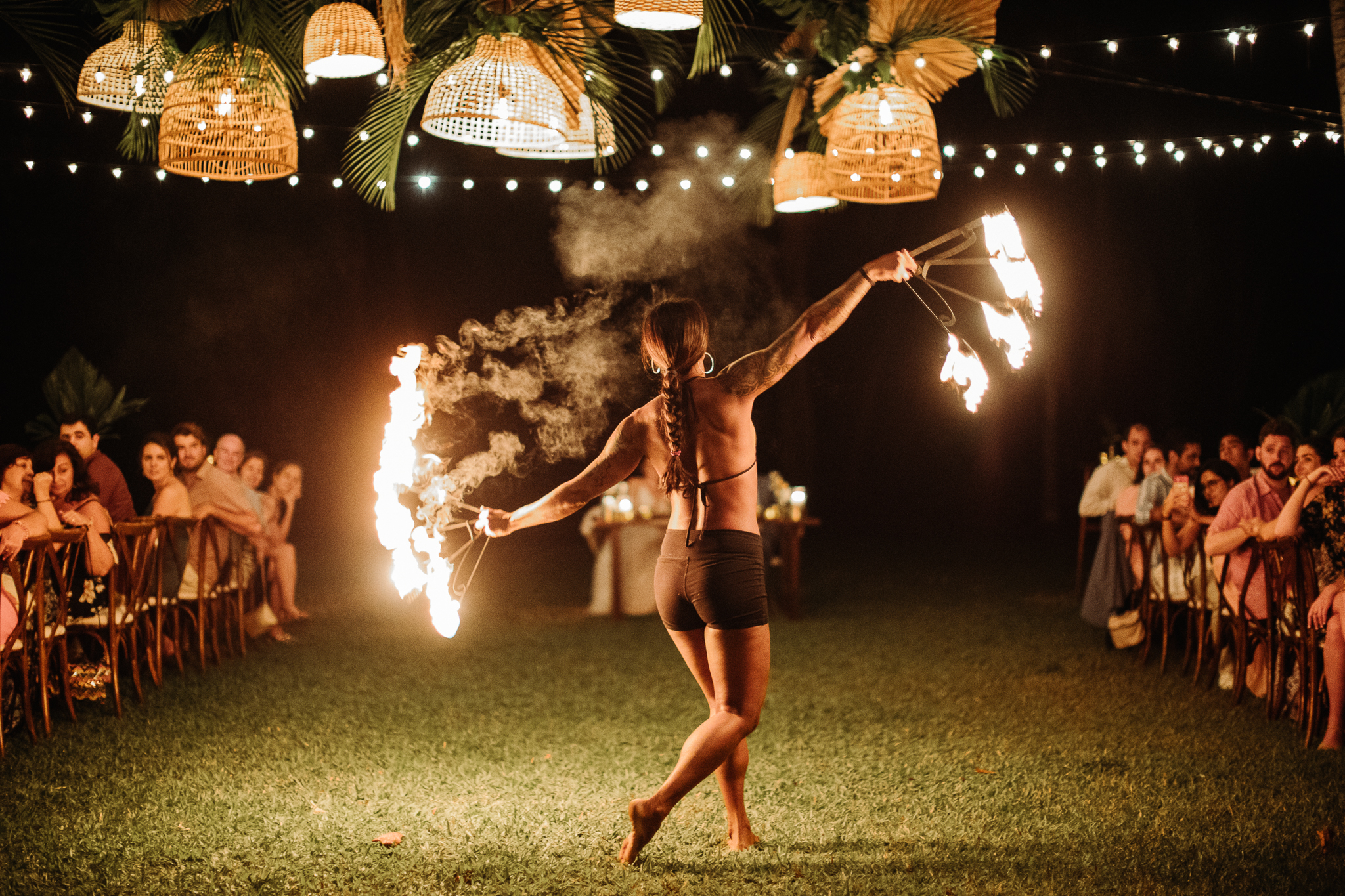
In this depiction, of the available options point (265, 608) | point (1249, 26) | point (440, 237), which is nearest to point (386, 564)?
point (265, 608)

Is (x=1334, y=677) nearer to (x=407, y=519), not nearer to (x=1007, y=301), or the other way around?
(x=1007, y=301)

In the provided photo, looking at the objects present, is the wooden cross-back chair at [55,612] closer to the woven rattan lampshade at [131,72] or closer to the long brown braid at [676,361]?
the woven rattan lampshade at [131,72]

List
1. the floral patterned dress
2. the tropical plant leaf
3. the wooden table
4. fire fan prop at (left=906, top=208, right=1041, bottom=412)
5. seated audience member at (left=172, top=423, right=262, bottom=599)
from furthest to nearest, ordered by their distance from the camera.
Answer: the wooden table → the tropical plant leaf → seated audience member at (left=172, top=423, right=262, bottom=599) → the floral patterned dress → fire fan prop at (left=906, top=208, right=1041, bottom=412)

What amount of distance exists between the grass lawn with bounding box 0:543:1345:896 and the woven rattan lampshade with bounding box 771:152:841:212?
2258 millimetres

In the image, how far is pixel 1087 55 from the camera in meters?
8.49

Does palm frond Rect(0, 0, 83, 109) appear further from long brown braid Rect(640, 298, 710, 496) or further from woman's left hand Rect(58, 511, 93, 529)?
woman's left hand Rect(58, 511, 93, 529)

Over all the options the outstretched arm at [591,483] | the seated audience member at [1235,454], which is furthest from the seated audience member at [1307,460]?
the outstretched arm at [591,483]

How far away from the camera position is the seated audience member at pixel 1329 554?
4.54m

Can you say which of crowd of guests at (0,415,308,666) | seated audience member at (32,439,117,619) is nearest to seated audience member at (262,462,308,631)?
crowd of guests at (0,415,308,666)

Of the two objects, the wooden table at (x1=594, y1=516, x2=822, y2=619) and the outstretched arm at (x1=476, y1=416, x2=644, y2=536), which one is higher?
the outstretched arm at (x1=476, y1=416, x2=644, y2=536)

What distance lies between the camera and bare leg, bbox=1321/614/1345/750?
4516 mm

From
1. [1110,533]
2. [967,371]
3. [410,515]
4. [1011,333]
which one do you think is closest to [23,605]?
[410,515]

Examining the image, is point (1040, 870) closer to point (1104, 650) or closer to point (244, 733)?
point (244, 733)

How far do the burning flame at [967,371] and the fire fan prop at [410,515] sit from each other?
1481mm
